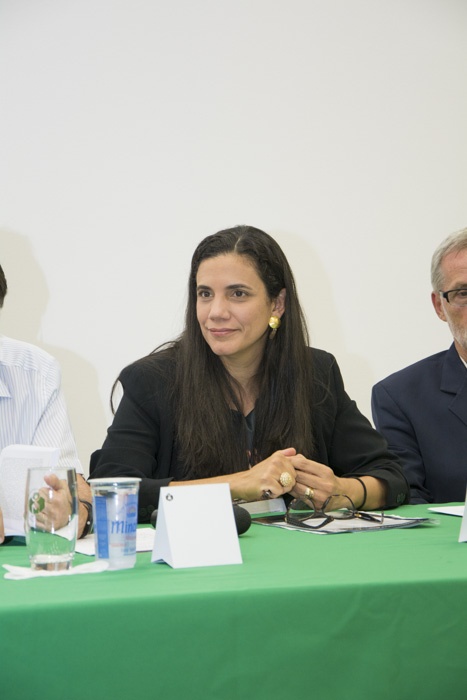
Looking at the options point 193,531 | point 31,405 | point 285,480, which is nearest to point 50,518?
point 193,531

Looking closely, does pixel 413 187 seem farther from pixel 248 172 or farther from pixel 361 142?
pixel 248 172

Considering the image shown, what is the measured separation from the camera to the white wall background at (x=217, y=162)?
3.31m

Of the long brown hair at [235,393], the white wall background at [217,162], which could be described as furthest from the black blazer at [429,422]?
the white wall background at [217,162]

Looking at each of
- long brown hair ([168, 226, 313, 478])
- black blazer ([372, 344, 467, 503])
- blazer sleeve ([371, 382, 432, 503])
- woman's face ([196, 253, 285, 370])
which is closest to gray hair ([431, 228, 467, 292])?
black blazer ([372, 344, 467, 503])

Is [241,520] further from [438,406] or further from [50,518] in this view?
[438,406]

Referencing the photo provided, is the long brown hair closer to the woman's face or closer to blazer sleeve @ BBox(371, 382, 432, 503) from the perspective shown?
the woman's face

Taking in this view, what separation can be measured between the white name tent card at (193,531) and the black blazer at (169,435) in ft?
2.39

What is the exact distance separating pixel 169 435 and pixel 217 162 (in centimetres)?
154

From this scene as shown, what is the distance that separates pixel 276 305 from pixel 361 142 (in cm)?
135

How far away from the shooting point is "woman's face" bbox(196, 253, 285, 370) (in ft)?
7.76

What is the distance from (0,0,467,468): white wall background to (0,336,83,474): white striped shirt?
1.17m

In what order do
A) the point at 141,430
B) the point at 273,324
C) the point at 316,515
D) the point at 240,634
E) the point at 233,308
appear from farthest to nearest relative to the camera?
the point at 273,324 < the point at 233,308 < the point at 141,430 < the point at 316,515 < the point at 240,634

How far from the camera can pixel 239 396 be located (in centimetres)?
245

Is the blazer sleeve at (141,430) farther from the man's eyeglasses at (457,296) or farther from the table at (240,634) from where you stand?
the table at (240,634)
